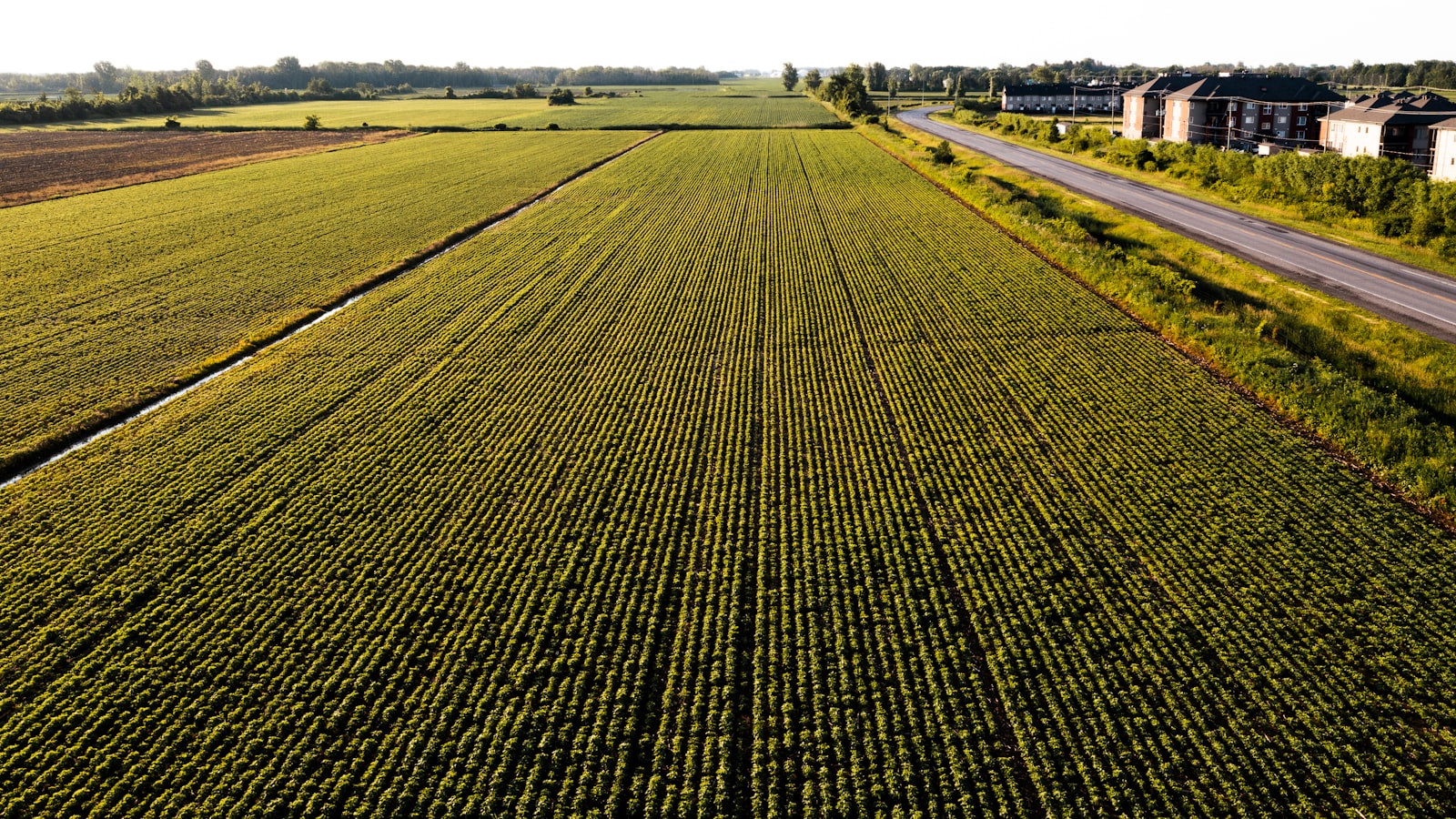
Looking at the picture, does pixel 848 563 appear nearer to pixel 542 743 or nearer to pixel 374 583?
pixel 542 743

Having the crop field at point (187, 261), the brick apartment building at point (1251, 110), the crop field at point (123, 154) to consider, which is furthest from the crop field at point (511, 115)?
the brick apartment building at point (1251, 110)

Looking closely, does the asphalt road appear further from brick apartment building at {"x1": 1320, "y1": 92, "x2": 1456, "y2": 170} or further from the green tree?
the green tree

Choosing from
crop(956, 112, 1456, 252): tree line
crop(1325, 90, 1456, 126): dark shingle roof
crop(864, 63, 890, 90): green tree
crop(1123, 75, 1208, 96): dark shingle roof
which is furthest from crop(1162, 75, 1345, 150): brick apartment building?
crop(864, 63, 890, 90): green tree

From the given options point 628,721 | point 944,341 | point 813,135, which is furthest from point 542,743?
point 813,135

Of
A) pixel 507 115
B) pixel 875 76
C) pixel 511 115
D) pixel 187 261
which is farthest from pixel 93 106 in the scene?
pixel 875 76

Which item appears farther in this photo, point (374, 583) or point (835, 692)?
point (374, 583)

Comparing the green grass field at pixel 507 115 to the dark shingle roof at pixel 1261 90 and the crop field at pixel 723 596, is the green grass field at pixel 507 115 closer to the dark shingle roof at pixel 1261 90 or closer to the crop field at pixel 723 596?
the dark shingle roof at pixel 1261 90
